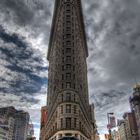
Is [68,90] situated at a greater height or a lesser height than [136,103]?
lesser

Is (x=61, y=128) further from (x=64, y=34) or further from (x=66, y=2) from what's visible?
(x=66, y=2)

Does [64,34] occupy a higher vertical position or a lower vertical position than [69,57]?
higher

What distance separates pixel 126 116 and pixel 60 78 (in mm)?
141425

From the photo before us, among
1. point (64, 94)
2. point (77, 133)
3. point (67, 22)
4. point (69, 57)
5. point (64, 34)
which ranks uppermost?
point (67, 22)

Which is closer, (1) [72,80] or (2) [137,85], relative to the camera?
(1) [72,80]

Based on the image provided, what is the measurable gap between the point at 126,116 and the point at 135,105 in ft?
86.3

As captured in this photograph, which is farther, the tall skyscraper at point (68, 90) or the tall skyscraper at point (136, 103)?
the tall skyscraper at point (136, 103)

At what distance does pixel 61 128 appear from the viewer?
46312 mm

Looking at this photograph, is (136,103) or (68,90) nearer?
(68,90)

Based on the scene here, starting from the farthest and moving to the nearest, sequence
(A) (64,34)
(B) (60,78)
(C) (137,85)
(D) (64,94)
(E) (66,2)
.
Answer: (C) (137,85) < (E) (66,2) < (A) (64,34) < (B) (60,78) < (D) (64,94)

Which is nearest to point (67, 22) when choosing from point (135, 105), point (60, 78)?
point (60, 78)

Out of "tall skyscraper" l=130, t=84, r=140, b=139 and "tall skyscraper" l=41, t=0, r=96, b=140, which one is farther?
"tall skyscraper" l=130, t=84, r=140, b=139

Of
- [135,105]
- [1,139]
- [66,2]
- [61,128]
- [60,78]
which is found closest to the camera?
[61,128]

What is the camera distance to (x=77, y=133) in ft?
153
